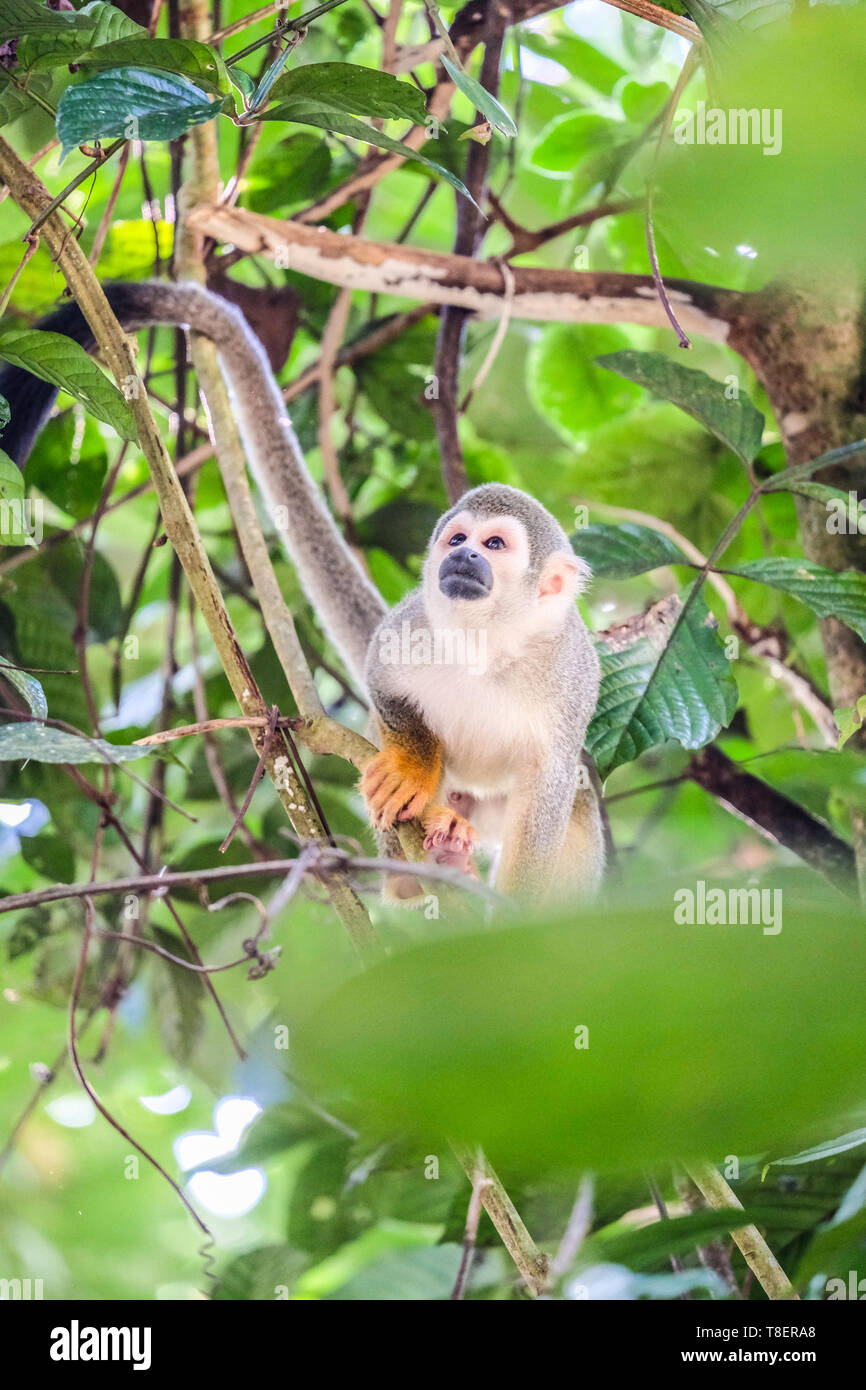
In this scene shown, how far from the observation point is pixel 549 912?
0.66ft

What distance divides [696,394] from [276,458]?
765 millimetres

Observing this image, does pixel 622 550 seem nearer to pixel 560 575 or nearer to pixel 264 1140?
pixel 560 575

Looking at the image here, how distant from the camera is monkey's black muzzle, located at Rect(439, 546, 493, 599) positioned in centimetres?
183

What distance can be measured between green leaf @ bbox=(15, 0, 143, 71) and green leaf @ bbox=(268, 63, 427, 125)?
0.18 metres

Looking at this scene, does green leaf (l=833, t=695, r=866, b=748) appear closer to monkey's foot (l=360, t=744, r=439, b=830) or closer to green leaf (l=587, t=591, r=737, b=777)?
green leaf (l=587, t=591, r=737, b=777)

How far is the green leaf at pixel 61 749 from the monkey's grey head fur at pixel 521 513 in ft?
3.35

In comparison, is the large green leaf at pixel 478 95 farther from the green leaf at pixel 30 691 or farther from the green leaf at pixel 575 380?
the green leaf at pixel 575 380

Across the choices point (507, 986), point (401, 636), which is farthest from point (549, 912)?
point (401, 636)

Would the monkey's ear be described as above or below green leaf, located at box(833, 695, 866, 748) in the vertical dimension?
above

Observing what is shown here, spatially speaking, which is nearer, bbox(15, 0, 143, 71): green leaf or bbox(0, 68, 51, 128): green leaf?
bbox(15, 0, 143, 71): green leaf

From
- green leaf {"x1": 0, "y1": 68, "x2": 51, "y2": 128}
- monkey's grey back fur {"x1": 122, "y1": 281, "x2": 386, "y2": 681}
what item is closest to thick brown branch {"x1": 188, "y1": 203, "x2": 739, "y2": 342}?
monkey's grey back fur {"x1": 122, "y1": 281, "x2": 386, "y2": 681}

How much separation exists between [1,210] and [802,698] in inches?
66.7

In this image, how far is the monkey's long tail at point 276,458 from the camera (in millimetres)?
1902

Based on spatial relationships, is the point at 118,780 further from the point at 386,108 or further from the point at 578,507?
the point at 386,108
